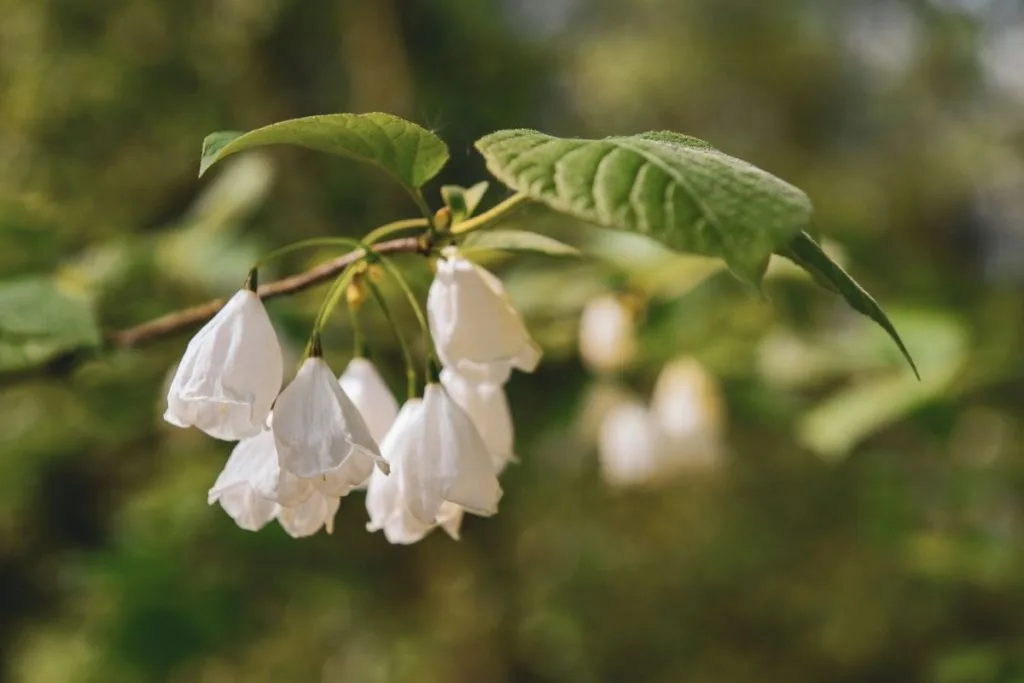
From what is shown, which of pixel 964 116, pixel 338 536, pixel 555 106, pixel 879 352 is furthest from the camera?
pixel 964 116

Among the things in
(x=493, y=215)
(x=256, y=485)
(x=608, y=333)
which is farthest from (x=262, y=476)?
(x=608, y=333)

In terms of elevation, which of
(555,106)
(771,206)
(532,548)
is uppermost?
(771,206)

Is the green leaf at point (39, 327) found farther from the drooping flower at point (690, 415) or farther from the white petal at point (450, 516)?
the drooping flower at point (690, 415)

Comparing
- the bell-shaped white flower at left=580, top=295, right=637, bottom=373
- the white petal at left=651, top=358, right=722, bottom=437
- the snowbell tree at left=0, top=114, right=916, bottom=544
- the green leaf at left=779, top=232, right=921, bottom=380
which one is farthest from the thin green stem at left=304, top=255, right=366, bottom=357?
the white petal at left=651, top=358, right=722, bottom=437

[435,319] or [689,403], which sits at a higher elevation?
[435,319]

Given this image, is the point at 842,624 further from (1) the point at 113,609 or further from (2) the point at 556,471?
(1) the point at 113,609

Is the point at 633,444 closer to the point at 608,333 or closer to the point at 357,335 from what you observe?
the point at 608,333

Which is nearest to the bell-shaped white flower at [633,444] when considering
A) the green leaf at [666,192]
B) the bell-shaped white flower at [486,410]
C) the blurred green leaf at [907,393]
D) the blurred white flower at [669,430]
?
the blurred white flower at [669,430]

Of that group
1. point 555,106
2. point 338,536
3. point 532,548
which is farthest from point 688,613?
point 555,106
